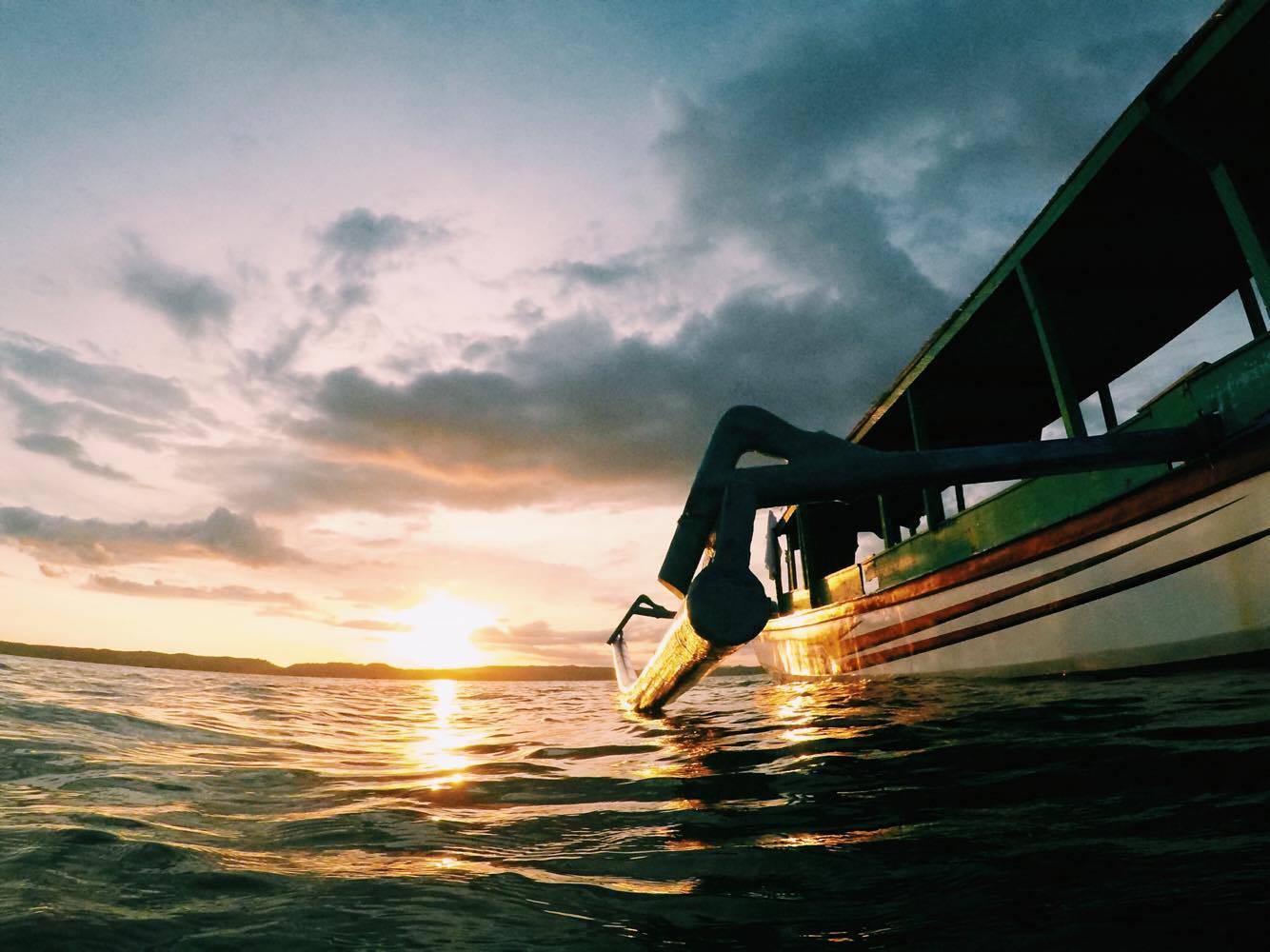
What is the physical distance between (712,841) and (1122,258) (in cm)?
690

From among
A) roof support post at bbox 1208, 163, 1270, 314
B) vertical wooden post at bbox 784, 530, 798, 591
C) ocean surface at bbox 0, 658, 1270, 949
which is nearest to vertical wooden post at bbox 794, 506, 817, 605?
vertical wooden post at bbox 784, 530, 798, 591

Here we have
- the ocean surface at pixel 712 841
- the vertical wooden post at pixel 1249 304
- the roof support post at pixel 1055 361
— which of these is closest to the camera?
the ocean surface at pixel 712 841

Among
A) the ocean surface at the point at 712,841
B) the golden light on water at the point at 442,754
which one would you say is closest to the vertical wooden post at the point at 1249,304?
the ocean surface at the point at 712,841

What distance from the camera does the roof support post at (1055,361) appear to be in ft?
19.9

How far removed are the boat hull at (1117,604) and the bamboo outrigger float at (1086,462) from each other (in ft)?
0.05

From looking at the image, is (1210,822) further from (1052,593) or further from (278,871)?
(1052,593)

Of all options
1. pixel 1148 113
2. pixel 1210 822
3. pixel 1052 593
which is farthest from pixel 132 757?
pixel 1148 113

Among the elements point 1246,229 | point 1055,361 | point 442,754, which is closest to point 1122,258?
point 1055,361

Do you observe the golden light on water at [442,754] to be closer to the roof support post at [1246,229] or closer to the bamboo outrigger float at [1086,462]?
the bamboo outrigger float at [1086,462]

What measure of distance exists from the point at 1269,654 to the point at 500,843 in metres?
4.81

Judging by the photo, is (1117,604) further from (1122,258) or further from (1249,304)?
(1249,304)

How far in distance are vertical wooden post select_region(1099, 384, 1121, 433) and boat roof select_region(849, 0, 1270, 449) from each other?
0.18m

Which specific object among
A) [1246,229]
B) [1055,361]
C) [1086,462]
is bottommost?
[1086,462]

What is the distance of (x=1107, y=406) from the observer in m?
9.25
